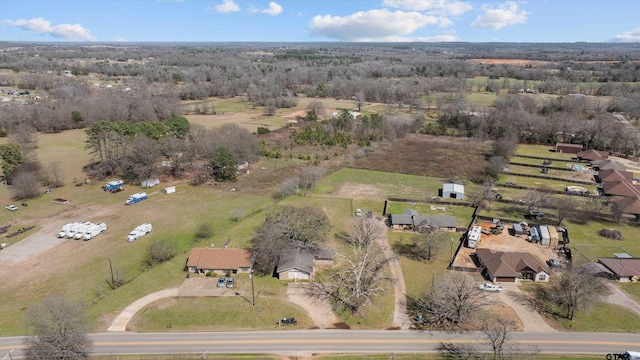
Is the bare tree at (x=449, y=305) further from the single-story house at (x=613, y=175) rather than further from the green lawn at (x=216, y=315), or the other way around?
the single-story house at (x=613, y=175)

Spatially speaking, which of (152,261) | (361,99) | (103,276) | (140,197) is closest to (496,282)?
(152,261)

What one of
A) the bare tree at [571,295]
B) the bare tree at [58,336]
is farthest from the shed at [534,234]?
the bare tree at [58,336]

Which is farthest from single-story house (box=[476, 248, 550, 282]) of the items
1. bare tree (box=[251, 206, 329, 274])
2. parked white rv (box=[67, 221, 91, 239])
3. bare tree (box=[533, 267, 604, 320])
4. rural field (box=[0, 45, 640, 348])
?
parked white rv (box=[67, 221, 91, 239])

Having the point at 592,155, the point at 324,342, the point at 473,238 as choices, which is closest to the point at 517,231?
the point at 473,238

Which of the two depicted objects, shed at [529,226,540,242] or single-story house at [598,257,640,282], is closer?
single-story house at [598,257,640,282]

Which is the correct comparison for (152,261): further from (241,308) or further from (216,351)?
(216,351)

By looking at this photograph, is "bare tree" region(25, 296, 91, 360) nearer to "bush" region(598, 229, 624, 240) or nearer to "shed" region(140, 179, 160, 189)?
"shed" region(140, 179, 160, 189)
